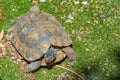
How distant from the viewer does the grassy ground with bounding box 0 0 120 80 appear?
6.39m

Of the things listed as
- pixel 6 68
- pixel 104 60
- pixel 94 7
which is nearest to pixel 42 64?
pixel 6 68

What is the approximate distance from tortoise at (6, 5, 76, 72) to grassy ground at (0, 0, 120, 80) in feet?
0.80

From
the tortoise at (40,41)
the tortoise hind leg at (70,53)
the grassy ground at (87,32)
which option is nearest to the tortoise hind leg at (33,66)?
the tortoise at (40,41)

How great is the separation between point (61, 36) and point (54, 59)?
1.48ft

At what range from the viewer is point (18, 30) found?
6496 millimetres

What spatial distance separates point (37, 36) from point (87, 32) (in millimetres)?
1256

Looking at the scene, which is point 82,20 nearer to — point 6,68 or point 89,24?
point 89,24

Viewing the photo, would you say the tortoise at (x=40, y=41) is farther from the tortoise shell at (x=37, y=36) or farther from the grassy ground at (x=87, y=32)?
the grassy ground at (x=87, y=32)

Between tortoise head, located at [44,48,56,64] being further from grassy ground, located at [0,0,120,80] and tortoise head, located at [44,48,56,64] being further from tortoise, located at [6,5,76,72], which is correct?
grassy ground, located at [0,0,120,80]

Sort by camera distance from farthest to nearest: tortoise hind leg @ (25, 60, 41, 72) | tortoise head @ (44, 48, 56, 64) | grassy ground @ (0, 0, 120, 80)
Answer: grassy ground @ (0, 0, 120, 80) → tortoise hind leg @ (25, 60, 41, 72) → tortoise head @ (44, 48, 56, 64)

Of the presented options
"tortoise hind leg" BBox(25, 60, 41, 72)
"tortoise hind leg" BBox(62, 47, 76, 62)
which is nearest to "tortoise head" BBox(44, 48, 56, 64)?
"tortoise hind leg" BBox(25, 60, 41, 72)

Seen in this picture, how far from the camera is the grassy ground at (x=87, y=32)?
639 cm

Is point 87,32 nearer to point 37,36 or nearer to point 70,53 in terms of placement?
point 70,53

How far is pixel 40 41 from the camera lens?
6.12 m
